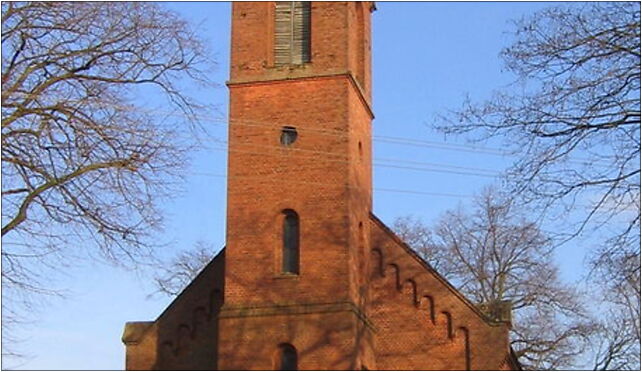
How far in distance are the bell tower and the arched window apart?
0.02 metres

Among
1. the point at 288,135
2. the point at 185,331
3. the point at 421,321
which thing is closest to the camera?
the point at 288,135

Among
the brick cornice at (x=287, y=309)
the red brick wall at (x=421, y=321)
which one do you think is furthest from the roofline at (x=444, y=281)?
the brick cornice at (x=287, y=309)

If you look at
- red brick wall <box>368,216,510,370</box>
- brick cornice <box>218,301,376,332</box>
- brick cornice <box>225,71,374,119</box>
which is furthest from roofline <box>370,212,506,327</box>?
brick cornice <box>225,71,374,119</box>

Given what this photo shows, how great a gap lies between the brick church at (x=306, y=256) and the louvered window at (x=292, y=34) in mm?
29

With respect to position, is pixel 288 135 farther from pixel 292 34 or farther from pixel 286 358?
pixel 286 358

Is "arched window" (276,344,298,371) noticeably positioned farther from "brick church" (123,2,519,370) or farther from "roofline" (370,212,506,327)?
"roofline" (370,212,506,327)

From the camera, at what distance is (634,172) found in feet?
40.8

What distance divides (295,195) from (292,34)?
3.76m

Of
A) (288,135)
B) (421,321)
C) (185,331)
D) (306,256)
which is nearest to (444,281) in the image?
(421,321)

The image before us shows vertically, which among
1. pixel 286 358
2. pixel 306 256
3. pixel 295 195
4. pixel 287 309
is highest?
pixel 295 195

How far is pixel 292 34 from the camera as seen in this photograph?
83.5ft

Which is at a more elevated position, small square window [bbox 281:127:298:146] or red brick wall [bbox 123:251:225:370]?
small square window [bbox 281:127:298:146]

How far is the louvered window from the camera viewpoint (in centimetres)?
2528

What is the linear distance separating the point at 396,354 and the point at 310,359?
116 inches
